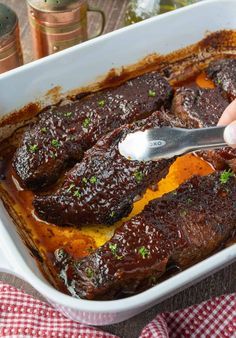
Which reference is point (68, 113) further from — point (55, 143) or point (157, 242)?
point (157, 242)

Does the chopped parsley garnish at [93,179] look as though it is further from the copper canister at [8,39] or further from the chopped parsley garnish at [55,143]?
the copper canister at [8,39]

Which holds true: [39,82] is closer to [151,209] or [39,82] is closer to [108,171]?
[108,171]

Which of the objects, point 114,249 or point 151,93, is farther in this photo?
point 151,93

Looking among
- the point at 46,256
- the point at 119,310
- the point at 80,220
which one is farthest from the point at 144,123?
the point at 119,310

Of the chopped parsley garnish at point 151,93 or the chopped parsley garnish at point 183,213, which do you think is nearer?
the chopped parsley garnish at point 183,213

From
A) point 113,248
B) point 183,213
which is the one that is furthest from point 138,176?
point 113,248

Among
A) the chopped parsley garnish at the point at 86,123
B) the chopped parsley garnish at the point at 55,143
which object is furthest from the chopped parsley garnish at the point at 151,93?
the chopped parsley garnish at the point at 55,143
